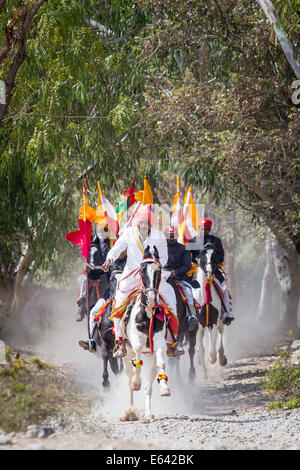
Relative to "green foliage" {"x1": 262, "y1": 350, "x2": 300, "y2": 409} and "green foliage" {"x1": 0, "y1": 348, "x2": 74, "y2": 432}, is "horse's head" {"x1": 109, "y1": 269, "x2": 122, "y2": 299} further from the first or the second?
"green foliage" {"x1": 0, "y1": 348, "x2": 74, "y2": 432}

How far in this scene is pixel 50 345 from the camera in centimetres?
2439

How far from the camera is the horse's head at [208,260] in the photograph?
14688mm

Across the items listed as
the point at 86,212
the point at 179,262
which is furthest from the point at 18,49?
the point at 179,262

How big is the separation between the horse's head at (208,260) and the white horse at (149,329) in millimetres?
4120

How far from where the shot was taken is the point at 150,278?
33.5 feet

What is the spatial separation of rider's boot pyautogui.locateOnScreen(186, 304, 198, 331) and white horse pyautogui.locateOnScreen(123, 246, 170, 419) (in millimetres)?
2297

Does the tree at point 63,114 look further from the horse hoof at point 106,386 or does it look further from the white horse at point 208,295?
the horse hoof at point 106,386

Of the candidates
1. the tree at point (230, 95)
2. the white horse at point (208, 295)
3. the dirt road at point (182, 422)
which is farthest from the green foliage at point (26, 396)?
the tree at point (230, 95)

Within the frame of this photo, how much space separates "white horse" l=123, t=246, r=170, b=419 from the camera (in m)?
10.2

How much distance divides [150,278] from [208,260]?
4583 millimetres

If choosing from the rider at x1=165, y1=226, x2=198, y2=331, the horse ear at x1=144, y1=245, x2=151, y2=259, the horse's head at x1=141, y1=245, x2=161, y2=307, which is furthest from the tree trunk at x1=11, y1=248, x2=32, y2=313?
the horse's head at x1=141, y1=245, x2=161, y2=307

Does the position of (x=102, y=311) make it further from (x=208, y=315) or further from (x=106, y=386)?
(x=208, y=315)

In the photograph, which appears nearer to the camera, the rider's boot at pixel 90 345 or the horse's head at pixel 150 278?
the horse's head at pixel 150 278
